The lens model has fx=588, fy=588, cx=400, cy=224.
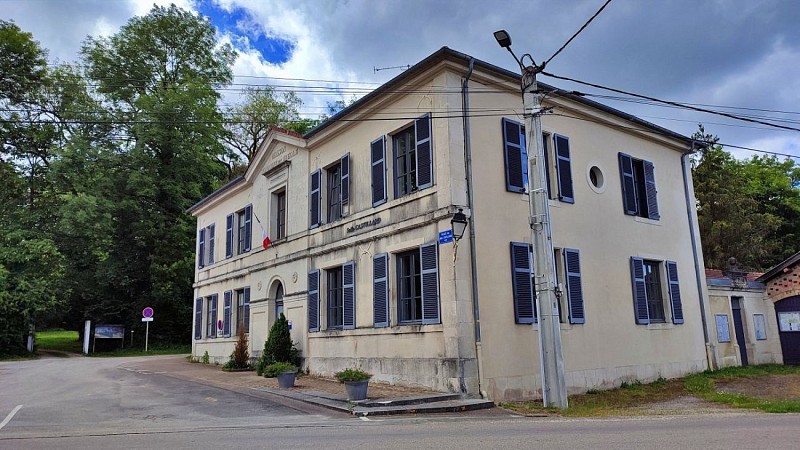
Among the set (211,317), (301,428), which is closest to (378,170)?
(301,428)

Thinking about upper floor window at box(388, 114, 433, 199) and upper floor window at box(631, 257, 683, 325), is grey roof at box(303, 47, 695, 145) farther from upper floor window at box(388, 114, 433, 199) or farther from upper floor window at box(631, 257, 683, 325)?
upper floor window at box(631, 257, 683, 325)

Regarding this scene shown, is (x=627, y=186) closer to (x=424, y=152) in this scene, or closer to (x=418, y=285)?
(x=424, y=152)

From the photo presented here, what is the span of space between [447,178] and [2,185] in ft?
101

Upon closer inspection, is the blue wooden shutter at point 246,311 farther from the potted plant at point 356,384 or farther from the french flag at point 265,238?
the potted plant at point 356,384

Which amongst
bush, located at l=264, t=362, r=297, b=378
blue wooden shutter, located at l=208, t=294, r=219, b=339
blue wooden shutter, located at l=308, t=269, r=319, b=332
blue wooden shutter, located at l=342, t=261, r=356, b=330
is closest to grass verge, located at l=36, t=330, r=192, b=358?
blue wooden shutter, located at l=208, t=294, r=219, b=339

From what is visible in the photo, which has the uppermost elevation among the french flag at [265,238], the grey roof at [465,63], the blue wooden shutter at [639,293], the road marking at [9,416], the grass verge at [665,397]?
the grey roof at [465,63]

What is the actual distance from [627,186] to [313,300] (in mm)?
9407

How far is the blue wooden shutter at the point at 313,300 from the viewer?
1652 cm

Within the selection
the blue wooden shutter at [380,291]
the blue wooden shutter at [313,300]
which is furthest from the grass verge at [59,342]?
the blue wooden shutter at [380,291]

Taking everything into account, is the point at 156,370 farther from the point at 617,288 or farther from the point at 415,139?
the point at 617,288

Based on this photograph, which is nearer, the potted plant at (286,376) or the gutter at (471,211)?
the gutter at (471,211)

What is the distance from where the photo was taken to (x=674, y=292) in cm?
1677

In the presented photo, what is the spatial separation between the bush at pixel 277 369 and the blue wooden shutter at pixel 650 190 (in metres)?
Answer: 10.9

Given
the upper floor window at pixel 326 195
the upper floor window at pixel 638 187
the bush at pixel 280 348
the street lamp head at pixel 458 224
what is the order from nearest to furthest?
the street lamp head at pixel 458 224
the upper floor window at pixel 638 187
the upper floor window at pixel 326 195
the bush at pixel 280 348
